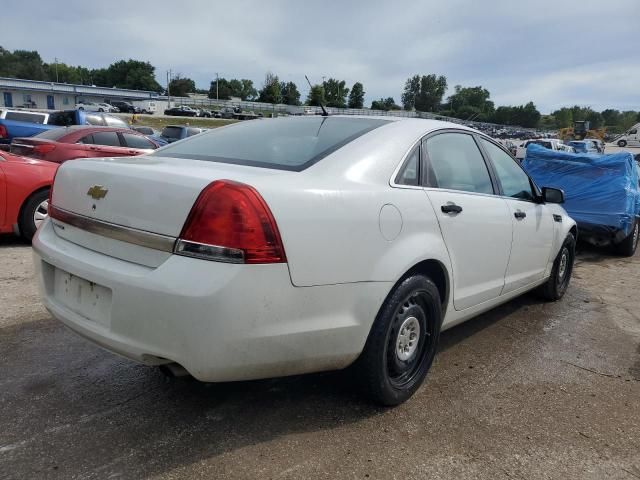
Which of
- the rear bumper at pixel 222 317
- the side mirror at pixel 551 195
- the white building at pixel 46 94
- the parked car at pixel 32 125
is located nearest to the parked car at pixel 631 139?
the parked car at pixel 32 125

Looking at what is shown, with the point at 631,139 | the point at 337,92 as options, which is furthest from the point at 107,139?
the point at 337,92

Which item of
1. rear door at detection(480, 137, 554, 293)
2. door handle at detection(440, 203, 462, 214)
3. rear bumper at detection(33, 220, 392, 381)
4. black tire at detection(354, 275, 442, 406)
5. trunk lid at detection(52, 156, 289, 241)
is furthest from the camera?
rear door at detection(480, 137, 554, 293)

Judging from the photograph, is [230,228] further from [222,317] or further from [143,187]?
[143,187]

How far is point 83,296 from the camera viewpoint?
231 centimetres

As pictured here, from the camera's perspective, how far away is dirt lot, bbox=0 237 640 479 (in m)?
2.23

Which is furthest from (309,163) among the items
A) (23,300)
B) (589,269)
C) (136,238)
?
(589,269)

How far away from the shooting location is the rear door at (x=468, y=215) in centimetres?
290

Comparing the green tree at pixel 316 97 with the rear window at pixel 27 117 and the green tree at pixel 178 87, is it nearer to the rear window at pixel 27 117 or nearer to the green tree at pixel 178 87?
the rear window at pixel 27 117

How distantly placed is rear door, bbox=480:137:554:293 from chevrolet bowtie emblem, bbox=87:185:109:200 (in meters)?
2.53

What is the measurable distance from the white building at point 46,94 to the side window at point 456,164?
253 ft

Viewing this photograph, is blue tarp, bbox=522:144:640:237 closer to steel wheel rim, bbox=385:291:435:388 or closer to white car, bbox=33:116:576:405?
white car, bbox=33:116:576:405

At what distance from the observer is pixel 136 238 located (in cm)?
213

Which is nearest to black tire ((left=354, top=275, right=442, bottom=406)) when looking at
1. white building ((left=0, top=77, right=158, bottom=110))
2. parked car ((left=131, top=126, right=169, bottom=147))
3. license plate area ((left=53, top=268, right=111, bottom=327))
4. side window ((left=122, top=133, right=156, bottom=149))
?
license plate area ((left=53, top=268, right=111, bottom=327))

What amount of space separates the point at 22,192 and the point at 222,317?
4848 millimetres
